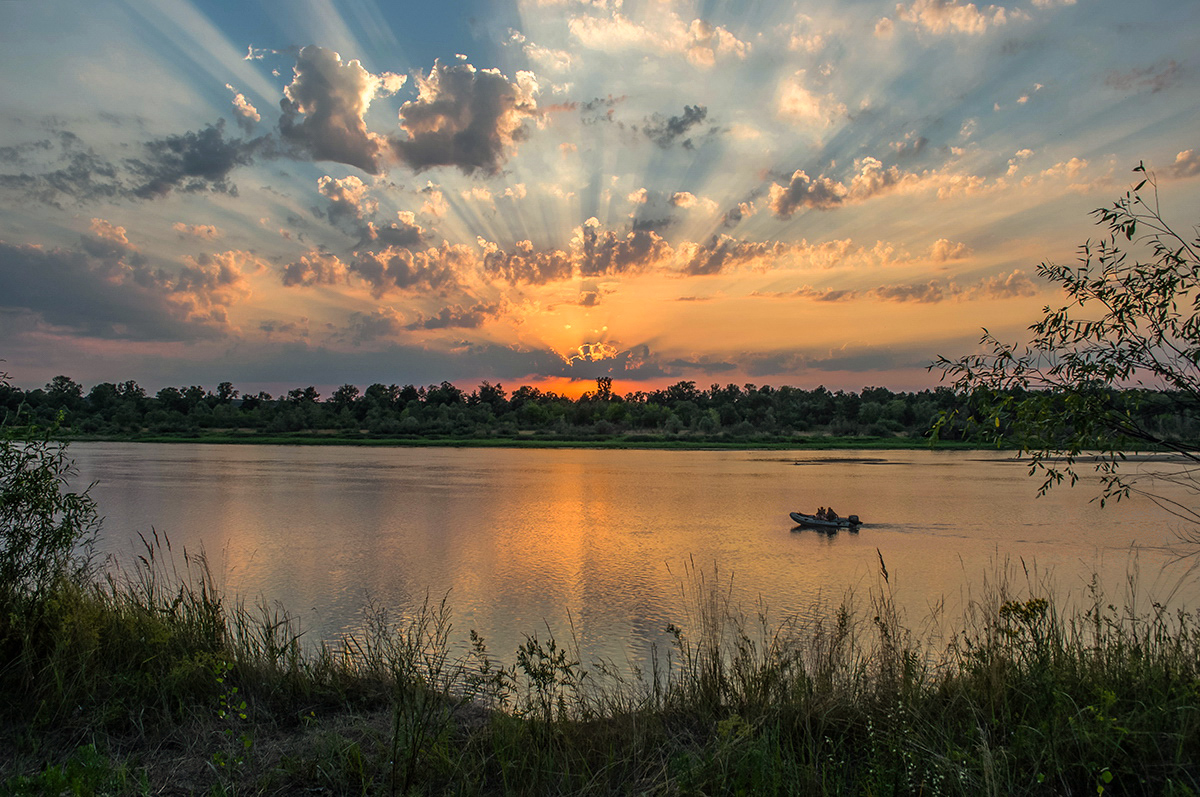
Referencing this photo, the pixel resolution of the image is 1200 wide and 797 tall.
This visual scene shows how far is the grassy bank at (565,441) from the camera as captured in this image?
98.8m

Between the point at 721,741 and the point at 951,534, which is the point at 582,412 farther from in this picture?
the point at 721,741

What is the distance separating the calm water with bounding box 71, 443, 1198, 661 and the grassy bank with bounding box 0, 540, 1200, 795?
4.36 m

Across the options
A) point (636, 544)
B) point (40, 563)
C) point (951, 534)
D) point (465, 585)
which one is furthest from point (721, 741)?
point (951, 534)

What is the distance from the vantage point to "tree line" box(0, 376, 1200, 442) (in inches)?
4513

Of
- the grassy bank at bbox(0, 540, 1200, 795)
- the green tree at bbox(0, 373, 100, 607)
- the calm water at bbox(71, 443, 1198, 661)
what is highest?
the green tree at bbox(0, 373, 100, 607)

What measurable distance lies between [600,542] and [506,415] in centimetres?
12094

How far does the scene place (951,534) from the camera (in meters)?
24.7

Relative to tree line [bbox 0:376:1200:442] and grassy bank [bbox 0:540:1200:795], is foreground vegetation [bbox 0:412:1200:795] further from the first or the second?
tree line [bbox 0:376:1200:442]

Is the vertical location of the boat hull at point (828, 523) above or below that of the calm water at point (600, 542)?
Answer: above

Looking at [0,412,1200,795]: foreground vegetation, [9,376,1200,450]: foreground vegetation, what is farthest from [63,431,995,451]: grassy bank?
[0,412,1200,795]: foreground vegetation

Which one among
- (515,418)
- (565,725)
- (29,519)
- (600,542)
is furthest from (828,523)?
(515,418)

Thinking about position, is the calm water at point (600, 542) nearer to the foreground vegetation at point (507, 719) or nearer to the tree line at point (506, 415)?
the foreground vegetation at point (507, 719)

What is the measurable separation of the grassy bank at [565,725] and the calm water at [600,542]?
4363mm

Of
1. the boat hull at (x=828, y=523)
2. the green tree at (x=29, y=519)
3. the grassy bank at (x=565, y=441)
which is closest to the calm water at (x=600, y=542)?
the boat hull at (x=828, y=523)
